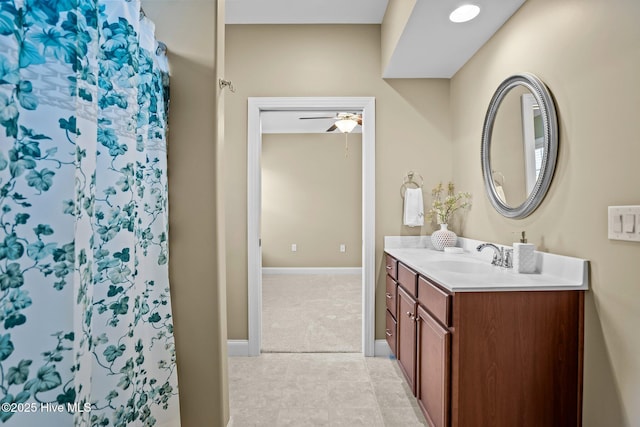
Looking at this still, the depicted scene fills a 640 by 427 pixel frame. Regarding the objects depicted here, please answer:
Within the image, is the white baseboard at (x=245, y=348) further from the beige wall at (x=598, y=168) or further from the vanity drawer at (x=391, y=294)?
the beige wall at (x=598, y=168)

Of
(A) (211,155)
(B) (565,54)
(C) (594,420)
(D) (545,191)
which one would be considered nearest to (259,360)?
(A) (211,155)

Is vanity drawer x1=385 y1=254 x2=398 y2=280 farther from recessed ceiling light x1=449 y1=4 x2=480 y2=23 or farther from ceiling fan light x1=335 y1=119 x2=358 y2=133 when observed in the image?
ceiling fan light x1=335 y1=119 x2=358 y2=133

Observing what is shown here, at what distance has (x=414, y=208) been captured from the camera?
101 inches

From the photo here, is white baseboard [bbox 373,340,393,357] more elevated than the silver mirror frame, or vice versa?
the silver mirror frame

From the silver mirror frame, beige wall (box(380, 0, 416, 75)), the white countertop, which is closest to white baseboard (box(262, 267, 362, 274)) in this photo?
the white countertop

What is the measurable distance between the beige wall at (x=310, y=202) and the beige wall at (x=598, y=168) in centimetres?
415

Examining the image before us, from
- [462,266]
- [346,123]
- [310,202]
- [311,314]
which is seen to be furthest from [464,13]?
[310,202]

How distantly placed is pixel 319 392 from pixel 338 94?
2.28 meters

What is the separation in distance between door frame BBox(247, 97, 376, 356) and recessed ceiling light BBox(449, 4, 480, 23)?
0.92m

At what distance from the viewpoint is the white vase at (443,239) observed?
2.43 metres

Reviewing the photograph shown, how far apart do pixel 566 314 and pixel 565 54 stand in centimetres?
115

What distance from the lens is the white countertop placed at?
4.33 feet

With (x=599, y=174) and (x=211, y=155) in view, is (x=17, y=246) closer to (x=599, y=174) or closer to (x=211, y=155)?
(x=211, y=155)

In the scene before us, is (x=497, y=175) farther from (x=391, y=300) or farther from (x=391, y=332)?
(x=391, y=332)
